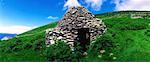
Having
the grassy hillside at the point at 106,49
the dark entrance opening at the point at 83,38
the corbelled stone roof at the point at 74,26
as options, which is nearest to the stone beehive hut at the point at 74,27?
the corbelled stone roof at the point at 74,26

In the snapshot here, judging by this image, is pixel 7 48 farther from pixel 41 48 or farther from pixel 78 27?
pixel 78 27

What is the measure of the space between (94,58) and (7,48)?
643 inches

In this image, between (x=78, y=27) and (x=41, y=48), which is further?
(x=41, y=48)

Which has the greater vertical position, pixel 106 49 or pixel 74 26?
pixel 74 26

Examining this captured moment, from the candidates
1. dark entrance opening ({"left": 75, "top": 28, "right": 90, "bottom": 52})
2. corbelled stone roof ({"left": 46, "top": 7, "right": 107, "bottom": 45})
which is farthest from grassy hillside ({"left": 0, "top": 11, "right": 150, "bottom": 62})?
dark entrance opening ({"left": 75, "top": 28, "right": 90, "bottom": 52})

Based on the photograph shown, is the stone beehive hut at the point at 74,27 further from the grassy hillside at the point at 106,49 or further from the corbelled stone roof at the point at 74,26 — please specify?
the grassy hillside at the point at 106,49

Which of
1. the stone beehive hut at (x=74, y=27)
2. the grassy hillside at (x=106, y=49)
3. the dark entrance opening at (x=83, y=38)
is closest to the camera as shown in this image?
the grassy hillside at (x=106, y=49)

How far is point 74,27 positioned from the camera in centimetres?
4869

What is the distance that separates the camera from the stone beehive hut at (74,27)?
48.4m

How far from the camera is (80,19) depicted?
4894cm

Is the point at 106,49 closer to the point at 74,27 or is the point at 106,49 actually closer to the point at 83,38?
the point at 74,27

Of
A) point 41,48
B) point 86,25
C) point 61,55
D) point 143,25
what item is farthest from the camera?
point 143,25

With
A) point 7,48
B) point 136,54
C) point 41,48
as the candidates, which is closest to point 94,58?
point 136,54

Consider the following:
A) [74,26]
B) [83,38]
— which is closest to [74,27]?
[74,26]
